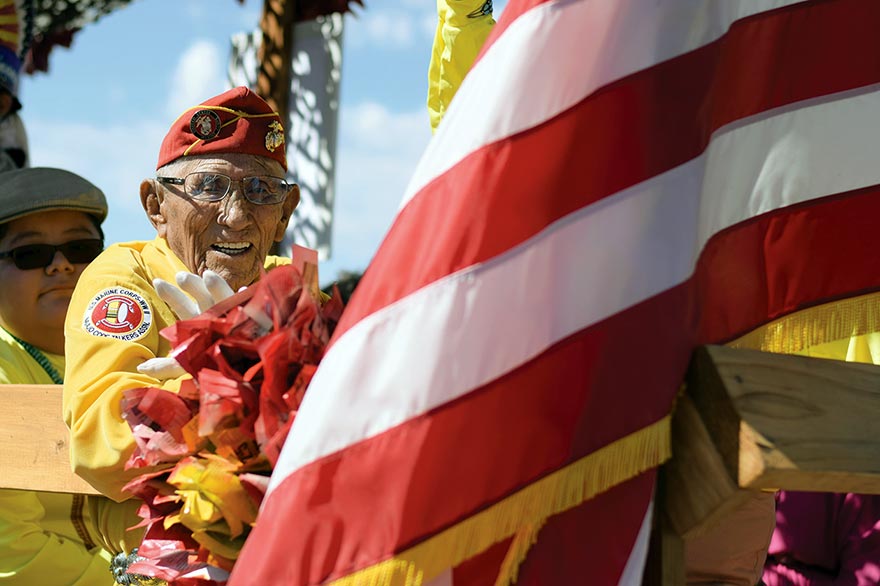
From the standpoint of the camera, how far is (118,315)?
2.43 m

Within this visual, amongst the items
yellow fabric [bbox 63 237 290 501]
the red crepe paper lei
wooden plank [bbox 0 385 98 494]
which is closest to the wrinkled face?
yellow fabric [bbox 63 237 290 501]

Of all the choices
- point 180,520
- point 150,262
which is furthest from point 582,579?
point 150,262

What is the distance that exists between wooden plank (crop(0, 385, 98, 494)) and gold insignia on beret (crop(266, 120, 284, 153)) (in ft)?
2.44

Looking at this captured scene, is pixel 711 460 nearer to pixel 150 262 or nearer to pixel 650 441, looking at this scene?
pixel 650 441

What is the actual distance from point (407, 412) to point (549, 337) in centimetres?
21

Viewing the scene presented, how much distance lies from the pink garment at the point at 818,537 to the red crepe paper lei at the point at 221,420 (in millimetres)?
1828

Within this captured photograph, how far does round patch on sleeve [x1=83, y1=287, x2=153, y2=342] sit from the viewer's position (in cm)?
238

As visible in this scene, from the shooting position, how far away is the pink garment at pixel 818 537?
10.5ft

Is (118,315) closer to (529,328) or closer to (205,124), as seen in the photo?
(205,124)

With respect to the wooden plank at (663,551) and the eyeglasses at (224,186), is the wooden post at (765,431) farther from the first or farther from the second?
the eyeglasses at (224,186)

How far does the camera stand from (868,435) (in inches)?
62.7

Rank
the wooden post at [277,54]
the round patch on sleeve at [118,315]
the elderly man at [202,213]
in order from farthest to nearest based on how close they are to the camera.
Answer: the wooden post at [277,54] → the elderly man at [202,213] → the round patch on sleeve at [118,315]

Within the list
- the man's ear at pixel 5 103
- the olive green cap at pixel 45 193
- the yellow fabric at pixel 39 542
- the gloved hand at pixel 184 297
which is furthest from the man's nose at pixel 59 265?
the man's ear at pixel 5 103

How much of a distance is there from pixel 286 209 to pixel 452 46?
2.00 ft
